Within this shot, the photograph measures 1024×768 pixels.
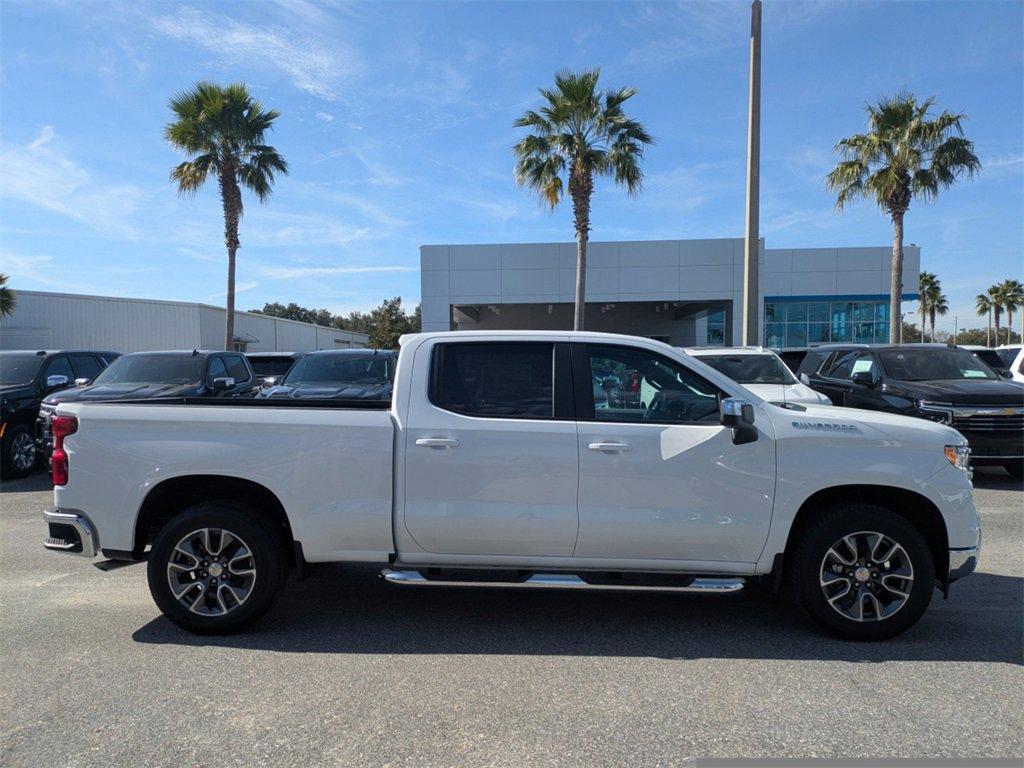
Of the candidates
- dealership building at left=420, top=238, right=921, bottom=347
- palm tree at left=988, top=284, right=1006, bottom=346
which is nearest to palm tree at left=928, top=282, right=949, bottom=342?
palm tree at left=988, top=284, right=1006, bottom=346

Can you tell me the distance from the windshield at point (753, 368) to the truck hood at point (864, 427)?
6371 millimetres

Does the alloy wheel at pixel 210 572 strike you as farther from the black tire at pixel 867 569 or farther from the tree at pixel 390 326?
the tree at pixel 390 326

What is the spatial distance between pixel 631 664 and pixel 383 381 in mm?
6982

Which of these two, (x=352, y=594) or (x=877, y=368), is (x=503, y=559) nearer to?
(x=352, y=594)

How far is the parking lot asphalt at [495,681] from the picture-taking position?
304cm

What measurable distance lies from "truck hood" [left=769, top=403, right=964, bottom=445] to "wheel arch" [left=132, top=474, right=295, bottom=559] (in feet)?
10.3

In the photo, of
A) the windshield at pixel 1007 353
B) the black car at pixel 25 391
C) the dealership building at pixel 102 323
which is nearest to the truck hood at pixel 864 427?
the black car at pixel 25 391

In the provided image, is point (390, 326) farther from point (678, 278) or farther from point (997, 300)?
point (997, 300)

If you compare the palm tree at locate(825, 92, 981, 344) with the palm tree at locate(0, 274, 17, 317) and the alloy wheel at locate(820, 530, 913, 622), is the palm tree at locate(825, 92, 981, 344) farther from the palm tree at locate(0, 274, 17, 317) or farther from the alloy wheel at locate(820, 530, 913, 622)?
the palm tree at locate(0, 274, 17, 317)

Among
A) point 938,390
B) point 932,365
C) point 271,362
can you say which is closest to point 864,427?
point 938,390

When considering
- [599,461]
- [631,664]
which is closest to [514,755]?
[631,664]

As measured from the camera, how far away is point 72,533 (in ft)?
13.9

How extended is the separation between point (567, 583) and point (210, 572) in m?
2.19

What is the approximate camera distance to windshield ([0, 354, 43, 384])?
1066 centimetres
